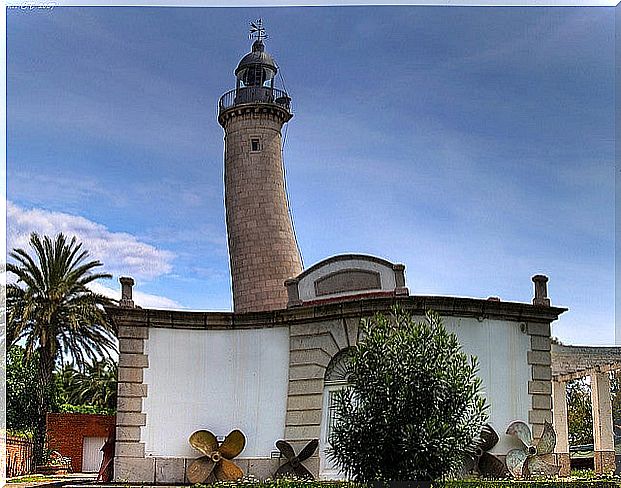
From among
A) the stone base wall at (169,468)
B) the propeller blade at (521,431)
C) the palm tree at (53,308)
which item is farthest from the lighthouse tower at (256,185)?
the propeller blade at (521,431)

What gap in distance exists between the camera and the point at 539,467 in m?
12.7

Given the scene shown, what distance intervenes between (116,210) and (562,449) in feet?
39.9

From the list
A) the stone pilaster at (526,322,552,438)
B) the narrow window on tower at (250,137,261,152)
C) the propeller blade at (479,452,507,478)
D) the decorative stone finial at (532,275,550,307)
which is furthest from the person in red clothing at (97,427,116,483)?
the narrow window on tower at (250,137,261,152)

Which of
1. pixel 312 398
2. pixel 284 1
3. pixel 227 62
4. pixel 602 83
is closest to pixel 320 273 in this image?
pixel 312 398

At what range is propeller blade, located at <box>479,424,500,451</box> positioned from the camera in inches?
486

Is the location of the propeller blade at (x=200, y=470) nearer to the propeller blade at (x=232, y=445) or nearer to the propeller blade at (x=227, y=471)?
the propeller blade at (x=227, y=471)

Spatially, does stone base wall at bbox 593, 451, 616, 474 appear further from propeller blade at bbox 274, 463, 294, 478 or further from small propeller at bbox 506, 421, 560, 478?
propeller blade at bbox 274, 463, 294, 478

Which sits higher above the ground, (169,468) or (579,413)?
(579,413)

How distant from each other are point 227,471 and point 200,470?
39 centimetres

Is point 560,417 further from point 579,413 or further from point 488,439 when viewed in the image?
point 579,413

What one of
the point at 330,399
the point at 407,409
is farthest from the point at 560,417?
the point at 407,409

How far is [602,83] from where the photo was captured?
17.8m

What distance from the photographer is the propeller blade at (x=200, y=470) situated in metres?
12.9

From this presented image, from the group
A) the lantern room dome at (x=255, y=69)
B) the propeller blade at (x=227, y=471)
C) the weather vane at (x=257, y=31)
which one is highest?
the weather vane at (x=257, y=31)
